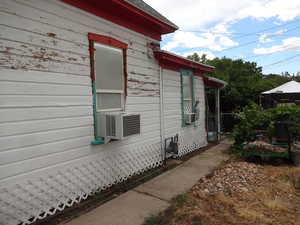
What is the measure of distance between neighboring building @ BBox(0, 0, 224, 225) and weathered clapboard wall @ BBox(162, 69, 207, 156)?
0.58 meters

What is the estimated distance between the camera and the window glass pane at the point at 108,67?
13.5 feet

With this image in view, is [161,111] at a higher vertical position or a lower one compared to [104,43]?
lower

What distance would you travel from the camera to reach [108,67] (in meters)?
4.31

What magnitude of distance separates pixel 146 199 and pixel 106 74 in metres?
2.41

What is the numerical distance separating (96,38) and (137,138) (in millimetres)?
2344

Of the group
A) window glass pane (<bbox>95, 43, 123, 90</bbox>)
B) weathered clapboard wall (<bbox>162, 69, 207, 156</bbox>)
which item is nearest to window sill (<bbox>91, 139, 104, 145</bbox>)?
window glass pane (<bbox>95, 43, 123, 90</bbox>)

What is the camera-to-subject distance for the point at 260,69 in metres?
23.0

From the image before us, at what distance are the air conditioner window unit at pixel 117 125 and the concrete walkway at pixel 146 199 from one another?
1099 millimetres

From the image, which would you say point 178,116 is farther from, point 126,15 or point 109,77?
point 126,15

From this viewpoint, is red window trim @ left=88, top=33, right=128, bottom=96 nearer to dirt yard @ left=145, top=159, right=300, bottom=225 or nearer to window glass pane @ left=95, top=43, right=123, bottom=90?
window glass pane @ left=95, top=43, right=123, bottom=90

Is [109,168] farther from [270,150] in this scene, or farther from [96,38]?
[270,150]

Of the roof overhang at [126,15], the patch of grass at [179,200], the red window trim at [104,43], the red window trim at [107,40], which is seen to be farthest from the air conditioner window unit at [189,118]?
the patch of grass at [179,200]

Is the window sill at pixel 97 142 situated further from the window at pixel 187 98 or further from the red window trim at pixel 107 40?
the window at pixel 187 98

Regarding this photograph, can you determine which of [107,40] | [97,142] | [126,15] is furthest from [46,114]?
A: [126,15]
